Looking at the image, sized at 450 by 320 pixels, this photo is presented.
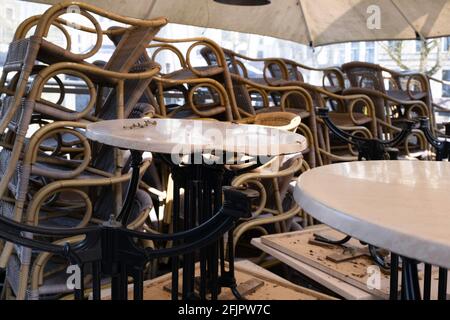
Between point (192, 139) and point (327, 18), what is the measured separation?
445 cm

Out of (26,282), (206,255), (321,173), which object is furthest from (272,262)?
(321,173)

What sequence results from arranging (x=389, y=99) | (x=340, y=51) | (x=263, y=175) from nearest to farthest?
(x=263, y=175), (x=389, y=99), (x=340, y=51)

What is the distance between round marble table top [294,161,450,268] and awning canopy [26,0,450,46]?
12.2 feet

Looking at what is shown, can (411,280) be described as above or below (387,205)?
below

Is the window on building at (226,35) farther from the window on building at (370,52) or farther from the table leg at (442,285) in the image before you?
the table leg at (442,285)

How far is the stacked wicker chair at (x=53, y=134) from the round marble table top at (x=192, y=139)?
0.43m

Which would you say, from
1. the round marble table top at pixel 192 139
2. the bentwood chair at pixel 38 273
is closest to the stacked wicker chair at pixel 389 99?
the bentwood chair at pixel 38 273

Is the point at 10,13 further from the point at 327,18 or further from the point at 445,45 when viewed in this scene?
the point at 445,45

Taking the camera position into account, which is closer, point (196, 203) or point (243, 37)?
point (196, 203)

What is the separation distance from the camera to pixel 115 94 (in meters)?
2.25

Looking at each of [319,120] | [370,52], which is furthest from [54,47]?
[370,52]

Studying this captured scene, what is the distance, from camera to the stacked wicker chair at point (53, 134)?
183 cm

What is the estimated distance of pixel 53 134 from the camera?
6.69ft

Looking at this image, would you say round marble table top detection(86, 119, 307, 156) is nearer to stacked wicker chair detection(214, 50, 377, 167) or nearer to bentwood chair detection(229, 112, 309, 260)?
bentwood chair detection(229, 112, 309, 260)
